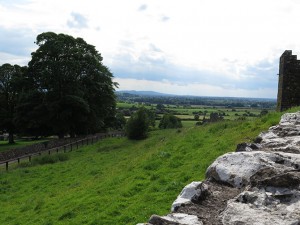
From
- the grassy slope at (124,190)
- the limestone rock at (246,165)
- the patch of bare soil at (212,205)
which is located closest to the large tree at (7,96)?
the grassy slope at (124,190)

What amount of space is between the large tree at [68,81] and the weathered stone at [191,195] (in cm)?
3856

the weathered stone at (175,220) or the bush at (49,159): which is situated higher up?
the weathered stone at (175,220)

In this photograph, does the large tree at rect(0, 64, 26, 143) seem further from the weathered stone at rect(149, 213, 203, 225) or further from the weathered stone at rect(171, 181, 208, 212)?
the weathered stone at rect(149, 213, 203, 225)

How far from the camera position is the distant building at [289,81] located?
62.5ft

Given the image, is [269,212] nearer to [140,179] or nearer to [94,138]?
[140,179]

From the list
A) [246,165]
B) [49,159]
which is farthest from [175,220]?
[49,159]

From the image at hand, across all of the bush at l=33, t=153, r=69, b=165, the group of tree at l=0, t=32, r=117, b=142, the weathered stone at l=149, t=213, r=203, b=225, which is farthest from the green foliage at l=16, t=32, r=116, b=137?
the weathered stone at l=149, t=213, r=203, b=225

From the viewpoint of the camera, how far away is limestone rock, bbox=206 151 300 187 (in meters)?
5.83

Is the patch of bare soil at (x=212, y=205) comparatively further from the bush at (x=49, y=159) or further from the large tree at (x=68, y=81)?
the large tree at (x=68, y=81)

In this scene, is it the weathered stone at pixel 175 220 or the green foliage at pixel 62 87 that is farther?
the green foliage at pixel 62 87

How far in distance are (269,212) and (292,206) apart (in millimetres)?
350

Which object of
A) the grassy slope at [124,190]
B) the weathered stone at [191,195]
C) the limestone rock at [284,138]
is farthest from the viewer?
the grassy slope at [124,190]

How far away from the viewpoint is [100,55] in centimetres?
5075

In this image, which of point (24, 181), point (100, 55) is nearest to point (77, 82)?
point (100, 55)
